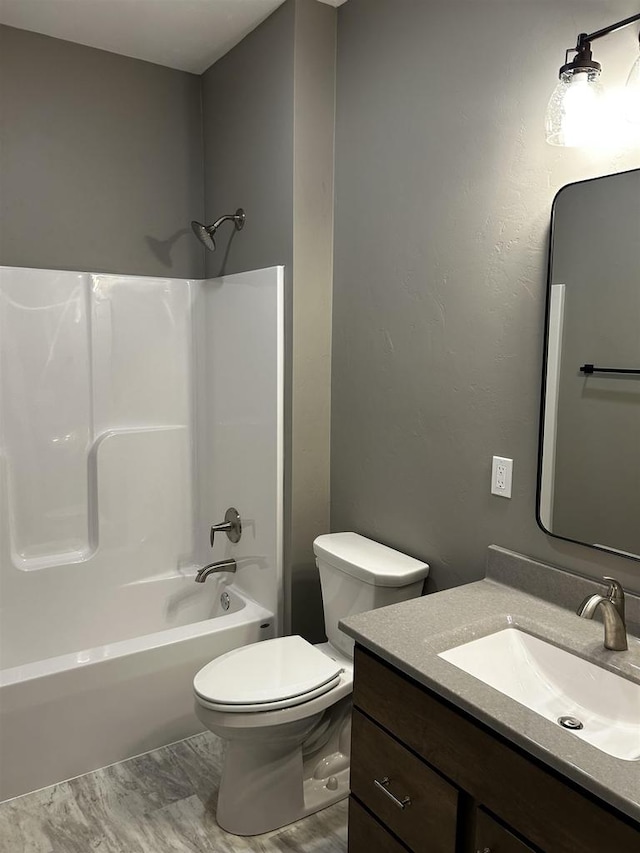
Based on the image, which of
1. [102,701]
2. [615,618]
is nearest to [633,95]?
[615,618]

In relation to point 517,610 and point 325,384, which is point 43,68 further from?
point 517,610

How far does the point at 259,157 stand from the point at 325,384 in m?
0.92

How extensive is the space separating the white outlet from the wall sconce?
2.71 ft

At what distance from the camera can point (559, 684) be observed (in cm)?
150

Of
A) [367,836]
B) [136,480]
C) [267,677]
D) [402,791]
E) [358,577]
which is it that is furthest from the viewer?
[136,480]

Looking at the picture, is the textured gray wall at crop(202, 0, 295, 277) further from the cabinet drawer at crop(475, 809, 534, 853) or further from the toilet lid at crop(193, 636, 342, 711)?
the cabinet drawer at crop(475, 809, 534, 853)

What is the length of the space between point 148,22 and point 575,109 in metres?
1.77

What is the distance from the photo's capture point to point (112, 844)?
2006 millimetres

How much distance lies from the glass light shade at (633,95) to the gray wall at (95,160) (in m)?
2.07

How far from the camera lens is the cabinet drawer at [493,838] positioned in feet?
3.95

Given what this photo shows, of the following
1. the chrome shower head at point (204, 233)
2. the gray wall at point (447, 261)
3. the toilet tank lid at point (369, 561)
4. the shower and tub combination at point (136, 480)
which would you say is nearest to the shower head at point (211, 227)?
the chrome shower head at point (204, 233)

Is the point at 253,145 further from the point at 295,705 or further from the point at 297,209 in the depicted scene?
the point at 295,705

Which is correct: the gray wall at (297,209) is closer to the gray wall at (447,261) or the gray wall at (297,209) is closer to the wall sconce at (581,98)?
the gray wall at (447,261)

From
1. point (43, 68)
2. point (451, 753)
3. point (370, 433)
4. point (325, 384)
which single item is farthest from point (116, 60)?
point (451, 753)
